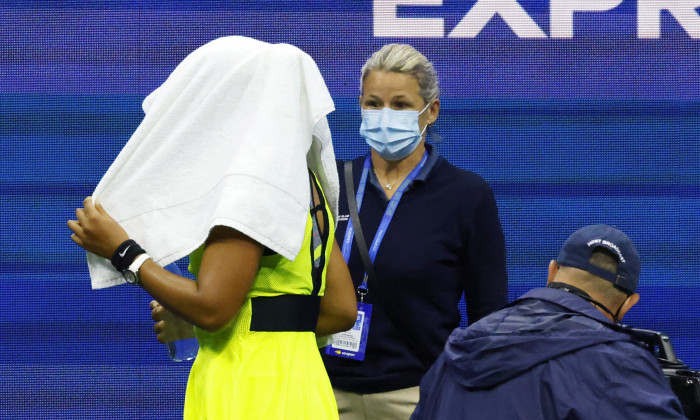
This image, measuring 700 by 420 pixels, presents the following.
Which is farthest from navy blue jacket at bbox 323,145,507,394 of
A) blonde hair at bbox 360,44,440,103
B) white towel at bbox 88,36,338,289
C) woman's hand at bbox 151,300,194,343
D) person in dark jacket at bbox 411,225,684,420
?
white towel at bbox 88,36,338,289

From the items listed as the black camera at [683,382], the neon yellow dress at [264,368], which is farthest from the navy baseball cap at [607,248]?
the neon yellow dress at [264,368]

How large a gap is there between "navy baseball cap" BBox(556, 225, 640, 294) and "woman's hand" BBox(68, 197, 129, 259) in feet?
3.32

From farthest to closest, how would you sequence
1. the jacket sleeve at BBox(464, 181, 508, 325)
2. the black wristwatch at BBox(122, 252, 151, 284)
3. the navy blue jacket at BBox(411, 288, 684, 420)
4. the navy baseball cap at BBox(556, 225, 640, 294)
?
the jacket sleeve at BBox(464, 181, 508, 325) → the navy baseball cap at BBox(556, 225, 640, 294) → the navy blue jacket at BBox(411, 288, 684, 420) → the black wristwatch at BBox(122, 252, 151, 284)

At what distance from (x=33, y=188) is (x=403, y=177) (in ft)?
5.23

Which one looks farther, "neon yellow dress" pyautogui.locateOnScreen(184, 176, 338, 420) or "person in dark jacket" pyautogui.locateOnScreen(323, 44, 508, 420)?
"person in dark jacket" pyautogui.locateOnScreen(323, 44, 508, 420)

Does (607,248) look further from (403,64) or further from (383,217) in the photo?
(403,64)

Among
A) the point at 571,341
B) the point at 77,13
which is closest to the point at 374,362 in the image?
the point at 571,341

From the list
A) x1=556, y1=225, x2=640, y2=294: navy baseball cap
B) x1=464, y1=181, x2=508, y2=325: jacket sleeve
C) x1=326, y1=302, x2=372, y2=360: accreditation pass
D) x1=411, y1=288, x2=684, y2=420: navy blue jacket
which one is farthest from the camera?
x1=464, y1=181, x2=508, y2=325: jacket sleeve

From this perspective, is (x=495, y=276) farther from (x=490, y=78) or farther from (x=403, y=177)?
(x=490, y=78)

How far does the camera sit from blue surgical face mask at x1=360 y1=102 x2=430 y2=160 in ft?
7.99

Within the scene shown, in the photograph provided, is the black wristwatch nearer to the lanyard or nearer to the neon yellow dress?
the neon yellow dress

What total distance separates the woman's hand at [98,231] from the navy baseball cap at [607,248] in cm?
101

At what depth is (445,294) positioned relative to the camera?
2.32 m

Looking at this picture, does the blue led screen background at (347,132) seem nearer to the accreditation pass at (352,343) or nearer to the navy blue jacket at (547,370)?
the accreditation pass at (352,343)
